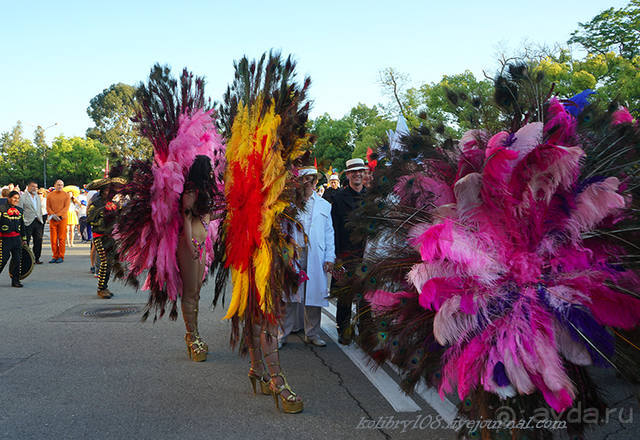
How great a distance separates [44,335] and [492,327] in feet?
19.6

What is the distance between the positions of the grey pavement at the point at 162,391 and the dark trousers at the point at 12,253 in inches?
141

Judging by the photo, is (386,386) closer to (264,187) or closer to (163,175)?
(264,187)

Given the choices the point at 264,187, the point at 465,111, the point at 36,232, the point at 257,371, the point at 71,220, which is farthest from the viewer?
the point at 71,220

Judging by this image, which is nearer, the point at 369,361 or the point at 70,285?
the point at 369,361

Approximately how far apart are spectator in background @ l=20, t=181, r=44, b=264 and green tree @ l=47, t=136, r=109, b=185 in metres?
66.7

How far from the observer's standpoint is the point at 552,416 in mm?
2662

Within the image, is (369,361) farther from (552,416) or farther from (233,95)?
(233,95)

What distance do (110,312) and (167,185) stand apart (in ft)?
12.7

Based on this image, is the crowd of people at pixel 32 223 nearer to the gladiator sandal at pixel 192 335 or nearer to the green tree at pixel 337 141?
the gladiator sandal at pixel 192 335

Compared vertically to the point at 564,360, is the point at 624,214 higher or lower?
higher

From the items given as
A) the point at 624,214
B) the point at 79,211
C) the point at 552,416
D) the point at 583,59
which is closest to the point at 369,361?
the point at 552,416

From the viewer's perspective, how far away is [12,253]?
1120cm

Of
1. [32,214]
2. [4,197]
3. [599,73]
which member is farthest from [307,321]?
[599,73]

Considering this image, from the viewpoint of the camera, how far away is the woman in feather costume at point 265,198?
4.08 meters
